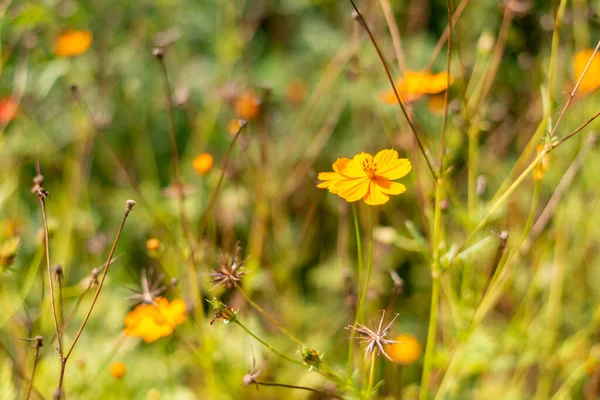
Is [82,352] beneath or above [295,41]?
beneath

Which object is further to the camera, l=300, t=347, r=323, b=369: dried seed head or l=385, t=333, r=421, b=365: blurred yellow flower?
l=385, t=333, r=421, b=365: blurred yellow flower

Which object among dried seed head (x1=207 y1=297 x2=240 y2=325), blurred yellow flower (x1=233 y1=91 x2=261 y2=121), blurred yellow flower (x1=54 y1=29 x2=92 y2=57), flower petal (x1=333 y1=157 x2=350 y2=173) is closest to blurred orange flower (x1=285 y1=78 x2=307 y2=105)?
blurred yellow flower (x1=233 y1=91 x2=261 y2=121)

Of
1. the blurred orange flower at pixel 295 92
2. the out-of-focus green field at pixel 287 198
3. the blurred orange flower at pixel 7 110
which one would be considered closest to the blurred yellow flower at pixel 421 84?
the out-of-focus green field at pixel 287 198

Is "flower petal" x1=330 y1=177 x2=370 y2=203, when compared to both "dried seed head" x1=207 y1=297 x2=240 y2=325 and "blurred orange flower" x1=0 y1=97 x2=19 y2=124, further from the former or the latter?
"blurred orange flower" x1=0 y1=97 x2=19 y2=124

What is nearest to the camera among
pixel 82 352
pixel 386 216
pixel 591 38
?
pixel 82 352

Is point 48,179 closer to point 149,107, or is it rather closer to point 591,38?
point 149,107

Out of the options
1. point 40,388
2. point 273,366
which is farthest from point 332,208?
point 40,388

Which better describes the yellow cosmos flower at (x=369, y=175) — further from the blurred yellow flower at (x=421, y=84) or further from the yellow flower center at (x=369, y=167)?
the blurred yellow flower at (x=421, y=84)
